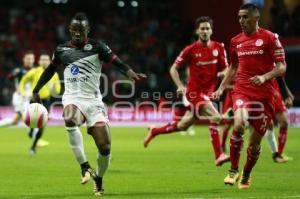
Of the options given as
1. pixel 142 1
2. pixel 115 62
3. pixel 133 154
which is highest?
pixel 142 1

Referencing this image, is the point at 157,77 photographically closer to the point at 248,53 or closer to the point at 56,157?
the point at 56,157

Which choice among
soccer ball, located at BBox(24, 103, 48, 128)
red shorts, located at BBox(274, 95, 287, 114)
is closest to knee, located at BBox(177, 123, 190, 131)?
red shorts, located at BBox(274, 95, 287, 114)

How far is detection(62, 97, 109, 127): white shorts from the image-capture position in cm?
1005

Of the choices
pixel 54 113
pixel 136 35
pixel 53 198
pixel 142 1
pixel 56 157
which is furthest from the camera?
pixel 142 1

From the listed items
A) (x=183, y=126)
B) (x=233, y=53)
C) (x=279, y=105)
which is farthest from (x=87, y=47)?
(x=279, y=105)

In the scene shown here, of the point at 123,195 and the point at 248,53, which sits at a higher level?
the point at 248,53

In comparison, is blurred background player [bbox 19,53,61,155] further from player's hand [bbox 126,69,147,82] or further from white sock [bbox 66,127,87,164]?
player's hand [bbox 126,69,147,82]

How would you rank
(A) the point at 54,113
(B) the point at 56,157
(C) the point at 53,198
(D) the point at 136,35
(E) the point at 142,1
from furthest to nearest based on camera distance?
(E) the point at 142,1 < (D) the point at 136,35 < (A) the point at 54,113 < (B) the point at 56,157 < (C) the point at 53,198

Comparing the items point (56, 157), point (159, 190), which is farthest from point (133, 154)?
point (159, 190)

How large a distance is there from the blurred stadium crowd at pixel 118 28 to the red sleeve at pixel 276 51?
20851 millimetres

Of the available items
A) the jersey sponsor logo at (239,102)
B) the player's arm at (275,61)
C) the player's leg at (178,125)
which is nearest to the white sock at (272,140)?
the player's leg at (178,125)

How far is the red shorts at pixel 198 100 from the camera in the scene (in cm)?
1397

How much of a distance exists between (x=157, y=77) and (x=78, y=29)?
21449 millimetres

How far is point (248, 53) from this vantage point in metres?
10.4
